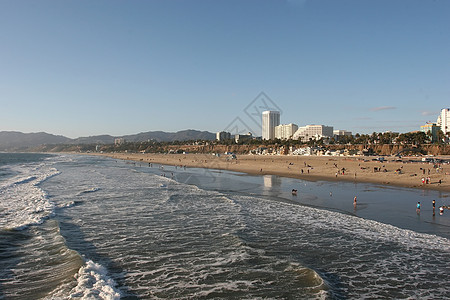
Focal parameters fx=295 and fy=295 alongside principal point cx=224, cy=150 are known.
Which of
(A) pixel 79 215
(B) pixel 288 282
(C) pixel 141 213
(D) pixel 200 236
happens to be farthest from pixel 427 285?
(A) pixel 79 215

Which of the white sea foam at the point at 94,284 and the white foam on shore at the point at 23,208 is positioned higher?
the white sea foam at the point at 94,284

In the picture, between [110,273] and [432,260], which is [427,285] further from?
[110,273]

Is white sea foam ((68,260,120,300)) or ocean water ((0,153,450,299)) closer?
white sea foam ((68,260,120,300))

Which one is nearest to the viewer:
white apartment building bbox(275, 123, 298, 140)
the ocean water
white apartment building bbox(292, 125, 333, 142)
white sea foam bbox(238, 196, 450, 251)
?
the ocean water

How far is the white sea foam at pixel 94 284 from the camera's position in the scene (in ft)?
21.2

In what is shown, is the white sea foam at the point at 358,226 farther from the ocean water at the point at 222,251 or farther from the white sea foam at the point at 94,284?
the white sea foam at the point at 94,284

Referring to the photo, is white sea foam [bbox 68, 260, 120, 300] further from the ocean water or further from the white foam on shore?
the white foam on shore

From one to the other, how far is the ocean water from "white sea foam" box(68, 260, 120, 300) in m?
0.02

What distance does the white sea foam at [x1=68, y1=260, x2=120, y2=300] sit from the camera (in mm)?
6477

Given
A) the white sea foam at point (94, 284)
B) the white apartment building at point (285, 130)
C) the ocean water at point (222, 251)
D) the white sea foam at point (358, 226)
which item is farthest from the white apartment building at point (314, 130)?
the white sea foam at point (94, 284)

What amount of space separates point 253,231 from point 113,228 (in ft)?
18.7

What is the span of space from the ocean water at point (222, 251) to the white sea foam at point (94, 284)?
0.08 ft

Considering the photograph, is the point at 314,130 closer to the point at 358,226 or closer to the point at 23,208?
the point at 358,226

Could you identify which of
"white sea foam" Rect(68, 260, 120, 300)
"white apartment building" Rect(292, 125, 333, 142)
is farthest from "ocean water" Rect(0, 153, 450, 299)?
"white apartment building" Rect(292, 125, 333, 142)
